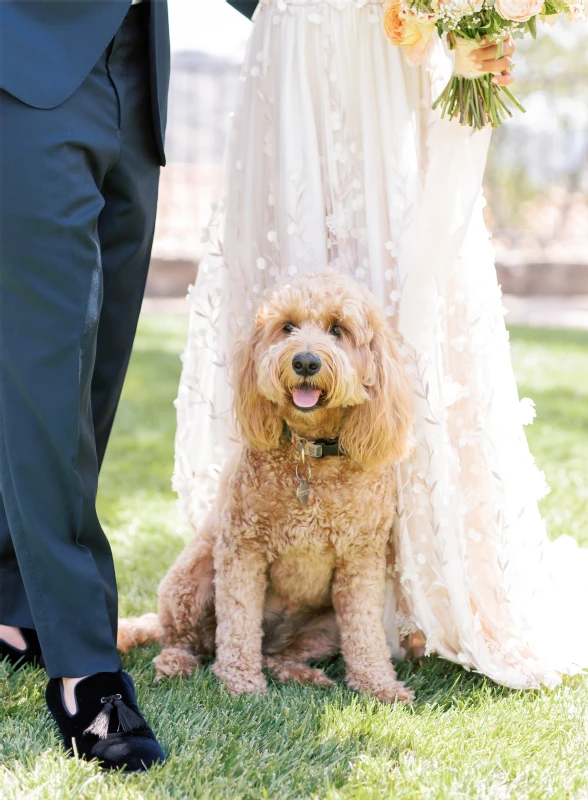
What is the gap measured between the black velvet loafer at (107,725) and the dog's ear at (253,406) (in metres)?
0.68

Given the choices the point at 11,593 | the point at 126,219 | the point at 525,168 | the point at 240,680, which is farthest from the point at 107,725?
the point at 525,168

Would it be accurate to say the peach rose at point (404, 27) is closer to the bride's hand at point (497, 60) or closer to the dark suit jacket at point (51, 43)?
the bride's hand at point (497, 60)

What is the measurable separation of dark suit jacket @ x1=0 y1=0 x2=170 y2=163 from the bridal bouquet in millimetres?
672

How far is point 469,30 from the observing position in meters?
2.19

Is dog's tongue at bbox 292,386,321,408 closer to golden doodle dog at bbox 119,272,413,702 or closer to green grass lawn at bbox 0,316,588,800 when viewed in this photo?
golden doodle dog at bbox 119,272,413,702

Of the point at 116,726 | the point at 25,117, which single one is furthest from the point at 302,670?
the point at 25,117

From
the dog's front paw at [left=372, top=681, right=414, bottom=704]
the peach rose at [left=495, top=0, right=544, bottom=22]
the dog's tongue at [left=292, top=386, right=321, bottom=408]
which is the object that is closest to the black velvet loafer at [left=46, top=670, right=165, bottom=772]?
the dog's front paw at [left=372, top=681, right=414, bottom=704]

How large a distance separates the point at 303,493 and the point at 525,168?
9643mm

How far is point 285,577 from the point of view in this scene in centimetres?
247

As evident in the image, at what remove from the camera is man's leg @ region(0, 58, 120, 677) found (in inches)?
72.8

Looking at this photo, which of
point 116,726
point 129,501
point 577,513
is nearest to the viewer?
point 116,726

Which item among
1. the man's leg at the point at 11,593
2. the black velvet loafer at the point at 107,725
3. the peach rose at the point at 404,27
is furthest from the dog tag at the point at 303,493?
the peach rose at the point at 404,27

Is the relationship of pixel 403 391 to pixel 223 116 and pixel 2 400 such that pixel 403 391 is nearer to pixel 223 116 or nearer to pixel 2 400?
pixel 2 400

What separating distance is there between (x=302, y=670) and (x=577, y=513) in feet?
5.39
